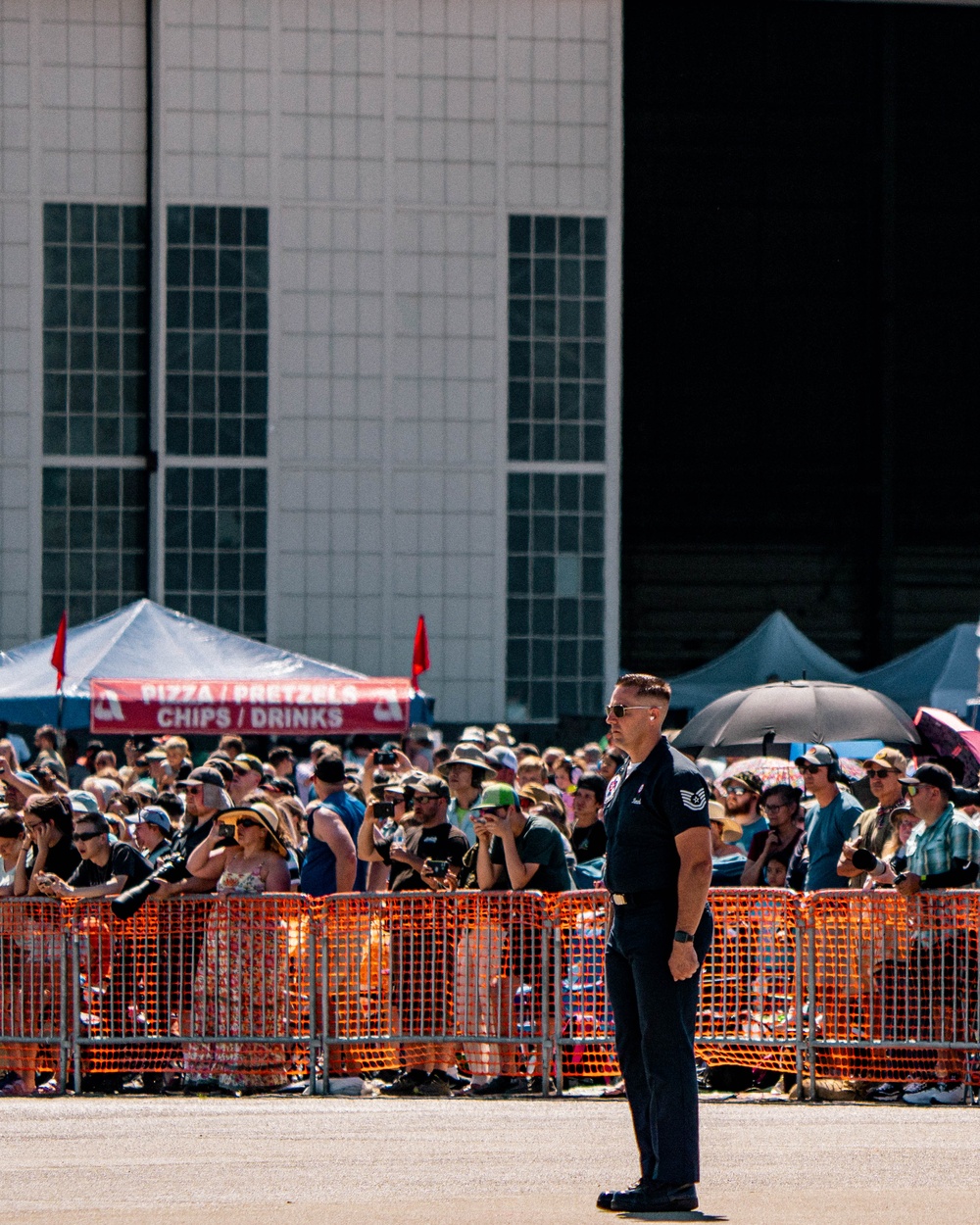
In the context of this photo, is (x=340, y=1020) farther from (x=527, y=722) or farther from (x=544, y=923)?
(x=527, y=722)

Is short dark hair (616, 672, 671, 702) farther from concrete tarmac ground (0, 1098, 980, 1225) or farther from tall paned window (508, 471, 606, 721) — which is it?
tall paned window (508, 471, 606, 721)

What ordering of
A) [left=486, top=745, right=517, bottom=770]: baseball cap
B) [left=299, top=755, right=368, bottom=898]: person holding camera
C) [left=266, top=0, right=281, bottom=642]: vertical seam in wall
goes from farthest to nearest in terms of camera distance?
[left=266, top=0, right=281, bottom=642]: vertical seam in wall, [left=486, top=745, right=517, bottom=770]: baseball cap, [left=299, top=755, right=368, bottom=898]: person holding camera

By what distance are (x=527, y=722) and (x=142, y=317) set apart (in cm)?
885

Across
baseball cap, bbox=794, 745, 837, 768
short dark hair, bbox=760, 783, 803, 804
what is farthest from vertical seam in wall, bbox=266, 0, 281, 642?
baseball cap, bbox=794, 745, 837, 768

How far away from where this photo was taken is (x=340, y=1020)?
1077 centimetres

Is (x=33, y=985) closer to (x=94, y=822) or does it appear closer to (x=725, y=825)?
(x=94, y=822)

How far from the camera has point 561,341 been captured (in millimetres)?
33688

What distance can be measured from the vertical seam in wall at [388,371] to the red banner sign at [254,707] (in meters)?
12.7

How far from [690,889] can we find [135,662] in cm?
1439

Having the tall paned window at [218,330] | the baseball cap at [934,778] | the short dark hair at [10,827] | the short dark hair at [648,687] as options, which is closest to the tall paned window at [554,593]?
the tall paned window at [218,330]

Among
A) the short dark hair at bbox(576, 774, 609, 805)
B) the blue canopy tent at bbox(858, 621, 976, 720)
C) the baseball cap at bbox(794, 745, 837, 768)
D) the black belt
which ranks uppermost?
the blue canopy tent at bbox(858, 621, 976, 720)

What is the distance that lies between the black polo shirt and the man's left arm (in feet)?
0.12

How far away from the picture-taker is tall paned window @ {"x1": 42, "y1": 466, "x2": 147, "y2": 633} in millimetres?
32594

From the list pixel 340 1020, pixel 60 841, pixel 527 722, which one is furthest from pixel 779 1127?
pixel 527 722
